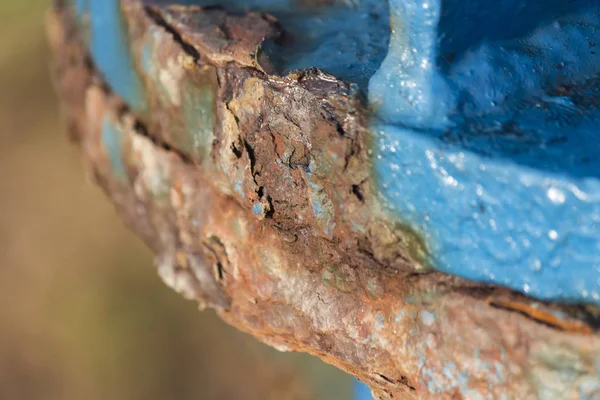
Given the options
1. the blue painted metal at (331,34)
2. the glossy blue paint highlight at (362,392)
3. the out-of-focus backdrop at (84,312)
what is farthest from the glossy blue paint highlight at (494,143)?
the out-of-focus backdrop at (84,312)

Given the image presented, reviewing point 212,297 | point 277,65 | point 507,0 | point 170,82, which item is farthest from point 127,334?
point 507,0

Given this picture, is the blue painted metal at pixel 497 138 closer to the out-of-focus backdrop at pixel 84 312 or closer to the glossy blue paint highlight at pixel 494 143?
the glossy blue paint highlight at pixel 494 143

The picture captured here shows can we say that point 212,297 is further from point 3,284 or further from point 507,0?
point 3,284

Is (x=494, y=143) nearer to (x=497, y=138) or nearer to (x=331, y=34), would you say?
(x=497, y=138)

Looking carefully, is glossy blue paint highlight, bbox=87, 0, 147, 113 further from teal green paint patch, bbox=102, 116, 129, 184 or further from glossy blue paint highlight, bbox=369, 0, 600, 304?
glossy blue paint highlight, bbox=369, 0, 600, 304

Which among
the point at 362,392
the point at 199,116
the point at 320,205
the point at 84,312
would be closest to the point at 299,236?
the point at 320,205
